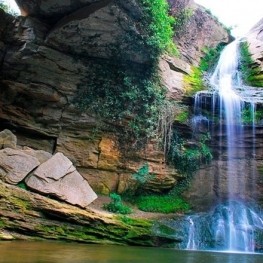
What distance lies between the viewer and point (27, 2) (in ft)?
47.1

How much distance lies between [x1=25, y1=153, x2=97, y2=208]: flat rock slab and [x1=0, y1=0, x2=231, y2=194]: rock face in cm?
254

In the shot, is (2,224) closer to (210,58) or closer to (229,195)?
(229,195)

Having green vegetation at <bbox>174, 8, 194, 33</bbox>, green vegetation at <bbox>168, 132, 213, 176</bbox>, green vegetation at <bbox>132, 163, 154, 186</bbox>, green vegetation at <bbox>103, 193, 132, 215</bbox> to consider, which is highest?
green vegetation at <bbox>174, 8, 194, 33</bbox>

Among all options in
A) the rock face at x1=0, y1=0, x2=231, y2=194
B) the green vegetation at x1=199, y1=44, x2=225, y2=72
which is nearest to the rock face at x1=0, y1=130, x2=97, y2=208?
the rock face at x1=0, y1=0, x2=231, y2=194

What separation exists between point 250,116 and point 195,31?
8620 mm

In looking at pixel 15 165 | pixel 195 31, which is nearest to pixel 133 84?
pixel 15 165

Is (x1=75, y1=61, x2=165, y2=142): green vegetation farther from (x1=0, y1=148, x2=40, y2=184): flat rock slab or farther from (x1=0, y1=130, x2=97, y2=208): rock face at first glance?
(x1=0, y1=148, x2=40, y2=184): flat rock slab

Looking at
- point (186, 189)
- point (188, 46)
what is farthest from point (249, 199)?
point (188, 46)

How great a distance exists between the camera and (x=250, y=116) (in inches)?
594

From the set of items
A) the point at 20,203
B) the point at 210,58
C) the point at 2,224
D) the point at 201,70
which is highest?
the point at 210,58

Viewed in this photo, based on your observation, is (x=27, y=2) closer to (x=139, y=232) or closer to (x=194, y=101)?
(x=194, y=101)

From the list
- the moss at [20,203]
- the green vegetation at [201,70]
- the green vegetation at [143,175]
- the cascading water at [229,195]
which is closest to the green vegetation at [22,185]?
the moss at [20,203]

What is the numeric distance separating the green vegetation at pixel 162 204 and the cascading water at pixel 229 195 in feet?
4.76

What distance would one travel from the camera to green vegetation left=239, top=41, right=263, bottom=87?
739 inches
